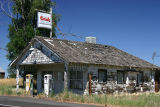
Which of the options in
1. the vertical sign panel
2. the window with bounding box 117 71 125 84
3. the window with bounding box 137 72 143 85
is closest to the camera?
the window with bounding box 117 71 125 84

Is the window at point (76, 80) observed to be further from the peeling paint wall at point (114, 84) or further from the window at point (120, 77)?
the window at point (120, 77)

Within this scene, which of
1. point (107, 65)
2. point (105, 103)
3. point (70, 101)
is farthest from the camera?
point (107, 65)

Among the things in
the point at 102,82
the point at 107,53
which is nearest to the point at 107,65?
the point at 102,82

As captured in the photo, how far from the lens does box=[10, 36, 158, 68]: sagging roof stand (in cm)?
2197

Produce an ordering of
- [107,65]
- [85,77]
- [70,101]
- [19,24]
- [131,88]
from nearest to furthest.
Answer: [70,101] → [85,77] → [107,65] → [131,88] → [19,24]

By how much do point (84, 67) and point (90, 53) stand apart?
288 cm

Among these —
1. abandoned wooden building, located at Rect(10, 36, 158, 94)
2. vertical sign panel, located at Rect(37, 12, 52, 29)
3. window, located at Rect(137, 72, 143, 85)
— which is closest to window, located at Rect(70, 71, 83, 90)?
abandoned wooden building, located at Rect(10, 36, 158, 94)

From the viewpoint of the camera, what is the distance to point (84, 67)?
22250 mm

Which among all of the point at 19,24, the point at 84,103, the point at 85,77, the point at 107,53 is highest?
the point at 19,24

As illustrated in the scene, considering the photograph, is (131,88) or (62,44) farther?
(131,88)

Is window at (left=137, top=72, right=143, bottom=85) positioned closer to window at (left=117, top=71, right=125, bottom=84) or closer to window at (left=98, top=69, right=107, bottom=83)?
window at (left=117, top=71, right=125, bottom=84)

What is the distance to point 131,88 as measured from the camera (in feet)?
86.3

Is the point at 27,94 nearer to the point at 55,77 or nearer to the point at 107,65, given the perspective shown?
the point at 55,77

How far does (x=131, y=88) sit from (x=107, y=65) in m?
4.23
